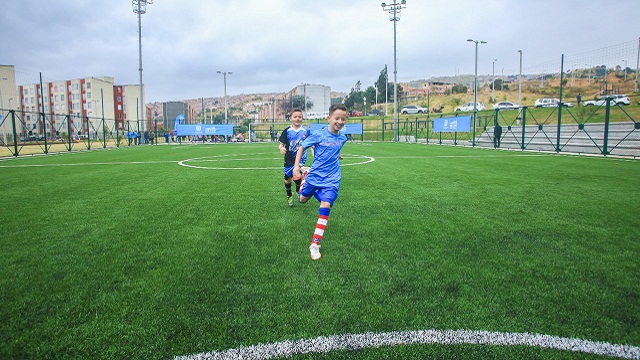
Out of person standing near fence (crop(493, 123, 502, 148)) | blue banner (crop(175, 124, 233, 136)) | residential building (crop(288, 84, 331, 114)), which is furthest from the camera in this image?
residential building (crop(288, 84, 331, 114))

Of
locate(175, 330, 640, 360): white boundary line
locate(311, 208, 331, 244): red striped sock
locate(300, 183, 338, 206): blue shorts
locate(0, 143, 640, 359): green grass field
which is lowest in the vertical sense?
locate(175, 330, 640, 360): white boundary line

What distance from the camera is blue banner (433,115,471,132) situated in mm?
30328

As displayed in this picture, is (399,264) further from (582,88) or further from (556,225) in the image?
(582,88)

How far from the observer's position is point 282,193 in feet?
28.5

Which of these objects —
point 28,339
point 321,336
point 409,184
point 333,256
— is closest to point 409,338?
point 321,336

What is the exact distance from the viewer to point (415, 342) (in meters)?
2.54

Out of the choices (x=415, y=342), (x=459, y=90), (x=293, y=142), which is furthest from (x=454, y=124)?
(x=459, y=90)

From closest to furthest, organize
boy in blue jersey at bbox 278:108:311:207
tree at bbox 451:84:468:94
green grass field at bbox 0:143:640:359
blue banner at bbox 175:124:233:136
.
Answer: green grass field at bbox 0:143:640:359 → boy in blue jersey at bbox 278:108:311:207 → blue banner at bbox 175:124:233:136 → tree at bbox 451:84:468:94

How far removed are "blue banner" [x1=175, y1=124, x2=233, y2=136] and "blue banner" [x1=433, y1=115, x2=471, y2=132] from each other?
24.6m

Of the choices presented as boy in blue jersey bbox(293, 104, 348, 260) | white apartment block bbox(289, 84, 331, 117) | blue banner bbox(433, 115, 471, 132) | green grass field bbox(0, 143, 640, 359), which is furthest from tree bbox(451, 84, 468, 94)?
boy in blue jersey bbox(293, 104, 348, 260)

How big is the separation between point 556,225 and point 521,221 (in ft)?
1.50

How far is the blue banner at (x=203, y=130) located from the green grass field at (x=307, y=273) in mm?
37864

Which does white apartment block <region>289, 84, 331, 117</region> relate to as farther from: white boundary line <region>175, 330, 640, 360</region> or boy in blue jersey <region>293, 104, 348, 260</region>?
white boundary line <region>175, 330, 640, 360</region>

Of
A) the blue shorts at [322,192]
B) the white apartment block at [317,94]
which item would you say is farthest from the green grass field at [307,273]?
the white apartment block at [317,94]
